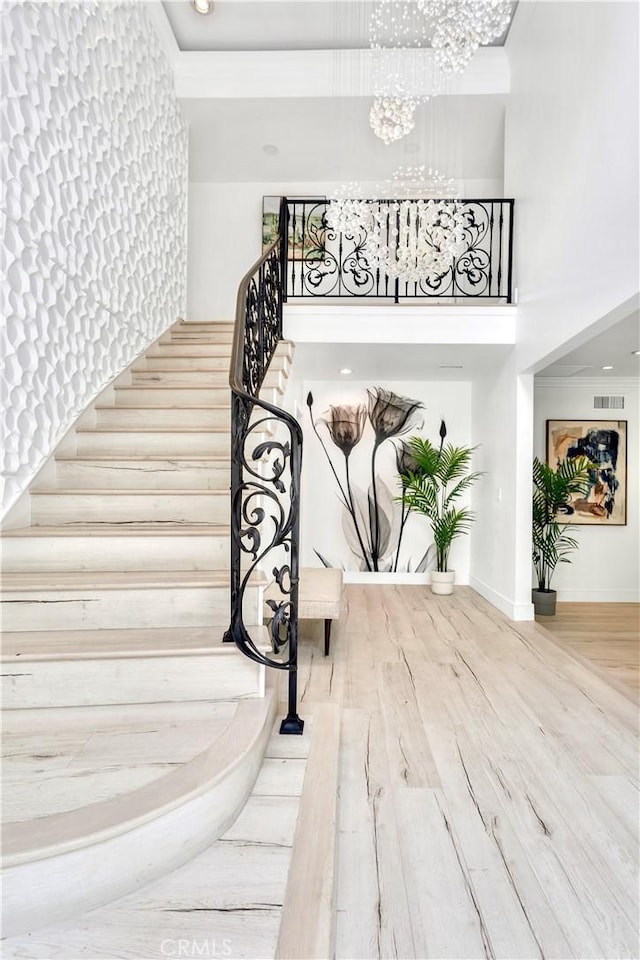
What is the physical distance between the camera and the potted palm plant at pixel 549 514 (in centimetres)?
538

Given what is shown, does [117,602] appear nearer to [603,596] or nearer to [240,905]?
[240,905]

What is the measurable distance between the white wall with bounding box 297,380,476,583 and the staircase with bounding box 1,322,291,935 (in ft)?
7.84

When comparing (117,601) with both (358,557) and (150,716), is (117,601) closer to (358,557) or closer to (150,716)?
(150,716)

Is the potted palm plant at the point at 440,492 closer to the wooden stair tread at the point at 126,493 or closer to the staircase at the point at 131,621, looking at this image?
the staircase at the point at 131,621

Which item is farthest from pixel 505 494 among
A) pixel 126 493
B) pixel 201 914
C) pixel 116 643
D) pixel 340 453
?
pixel 201 914

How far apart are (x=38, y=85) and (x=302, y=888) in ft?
13.2

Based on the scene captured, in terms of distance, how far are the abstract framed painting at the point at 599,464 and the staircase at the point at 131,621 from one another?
390 centimetres

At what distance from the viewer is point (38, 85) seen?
293cm

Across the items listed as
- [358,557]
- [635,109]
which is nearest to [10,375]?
[635,109]

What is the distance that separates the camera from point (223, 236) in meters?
7.14

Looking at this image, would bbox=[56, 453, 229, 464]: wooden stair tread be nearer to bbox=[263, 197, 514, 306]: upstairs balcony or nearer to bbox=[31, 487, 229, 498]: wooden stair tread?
bbox=[31, 487, 229, 498]: wooden stair tread

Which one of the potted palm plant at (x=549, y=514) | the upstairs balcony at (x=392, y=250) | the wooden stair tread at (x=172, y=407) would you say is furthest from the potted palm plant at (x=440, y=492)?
the wooden stair tread at (x=172, y=407)

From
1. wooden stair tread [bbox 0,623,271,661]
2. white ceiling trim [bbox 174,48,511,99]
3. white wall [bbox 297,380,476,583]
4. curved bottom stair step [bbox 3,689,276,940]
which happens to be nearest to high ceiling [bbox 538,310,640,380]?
white wall [bbox 297,380,476,583]

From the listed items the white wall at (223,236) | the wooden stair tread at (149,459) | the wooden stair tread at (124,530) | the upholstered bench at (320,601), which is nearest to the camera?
the wooden stair tread at (124,530)
